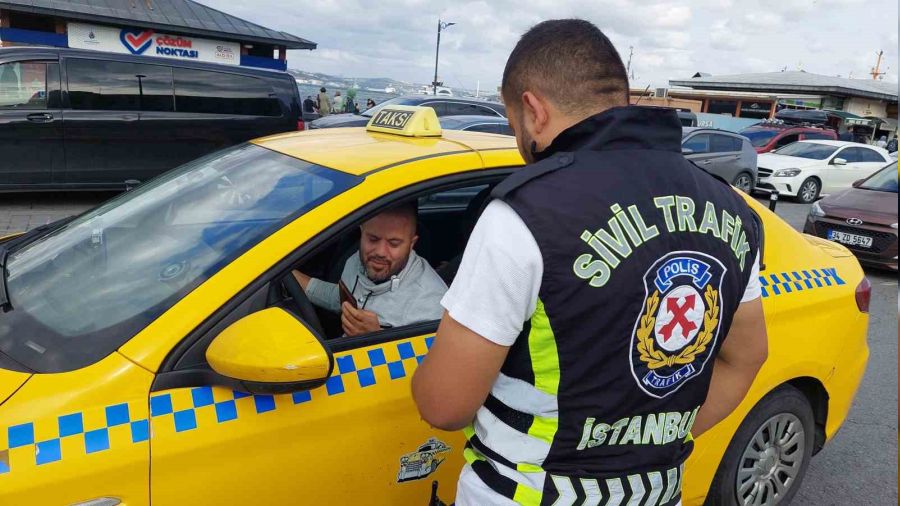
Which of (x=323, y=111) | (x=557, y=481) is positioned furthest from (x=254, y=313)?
(x=323, y=111)

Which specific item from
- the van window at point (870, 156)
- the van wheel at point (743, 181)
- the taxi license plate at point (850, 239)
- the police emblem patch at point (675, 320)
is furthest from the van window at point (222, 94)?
the van window at point (870, 156)

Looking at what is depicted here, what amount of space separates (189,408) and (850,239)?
334 inches

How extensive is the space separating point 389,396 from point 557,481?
644 mm

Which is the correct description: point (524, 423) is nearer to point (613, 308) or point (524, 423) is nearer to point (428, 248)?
point (613, 308)

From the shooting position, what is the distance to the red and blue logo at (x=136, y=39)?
1944 cm

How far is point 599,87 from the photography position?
4.32ft

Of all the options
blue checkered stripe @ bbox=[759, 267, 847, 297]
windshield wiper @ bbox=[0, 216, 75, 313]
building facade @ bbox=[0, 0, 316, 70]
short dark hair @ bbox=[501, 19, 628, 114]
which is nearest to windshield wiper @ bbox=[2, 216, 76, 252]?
windshield wiper @ bbox=[0, 216, 75, 313]

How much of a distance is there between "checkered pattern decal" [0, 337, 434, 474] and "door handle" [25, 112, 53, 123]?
7548 mm

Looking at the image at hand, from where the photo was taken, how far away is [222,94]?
9.19 metres

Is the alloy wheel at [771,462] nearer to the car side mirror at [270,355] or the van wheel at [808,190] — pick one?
the car side mirror at [270,355]

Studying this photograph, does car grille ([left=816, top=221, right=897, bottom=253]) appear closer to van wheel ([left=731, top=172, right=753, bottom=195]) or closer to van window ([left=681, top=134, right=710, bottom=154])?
van window ([left=681, top=134, right=710, bottom=154])

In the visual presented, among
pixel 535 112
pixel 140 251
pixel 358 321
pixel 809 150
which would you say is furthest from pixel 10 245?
pixel 809 150

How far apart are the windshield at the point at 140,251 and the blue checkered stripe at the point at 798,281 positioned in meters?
1.57

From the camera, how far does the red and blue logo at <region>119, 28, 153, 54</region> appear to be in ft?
63.8
